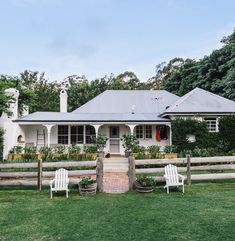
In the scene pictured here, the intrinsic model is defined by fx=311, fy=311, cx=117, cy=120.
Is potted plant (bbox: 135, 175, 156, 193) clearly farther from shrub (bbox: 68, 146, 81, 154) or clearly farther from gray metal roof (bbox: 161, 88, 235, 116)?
gray metal roof (bbox: 161, 88, 235, 116)

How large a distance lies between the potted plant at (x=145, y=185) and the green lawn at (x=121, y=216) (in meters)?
0.29

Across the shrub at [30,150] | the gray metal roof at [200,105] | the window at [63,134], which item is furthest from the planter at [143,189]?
the window at [63,134]

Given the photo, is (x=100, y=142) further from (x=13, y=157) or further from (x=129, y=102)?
(x=129, y=102)

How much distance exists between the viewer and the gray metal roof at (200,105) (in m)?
21.9

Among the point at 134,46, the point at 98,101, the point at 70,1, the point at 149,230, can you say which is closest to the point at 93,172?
the point at 149,230

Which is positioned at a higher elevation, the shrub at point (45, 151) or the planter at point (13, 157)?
the shrub at point (45, 151)

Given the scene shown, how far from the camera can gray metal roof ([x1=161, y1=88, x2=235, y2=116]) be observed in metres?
21.9

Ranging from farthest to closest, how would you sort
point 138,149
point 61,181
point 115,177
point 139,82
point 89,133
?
point 139,82, point 89,133, point 138,149, point 115,177, point 61,181

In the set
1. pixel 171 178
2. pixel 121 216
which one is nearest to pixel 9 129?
pixel 171 178

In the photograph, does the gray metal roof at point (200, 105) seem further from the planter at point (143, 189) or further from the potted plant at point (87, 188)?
the potted plant at point (87, 188)

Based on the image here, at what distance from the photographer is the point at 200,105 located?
2286cm

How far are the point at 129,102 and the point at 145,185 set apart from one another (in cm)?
1769

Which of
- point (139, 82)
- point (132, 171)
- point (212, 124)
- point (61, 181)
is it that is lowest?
point (61, 181)

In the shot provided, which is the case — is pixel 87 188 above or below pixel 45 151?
below
